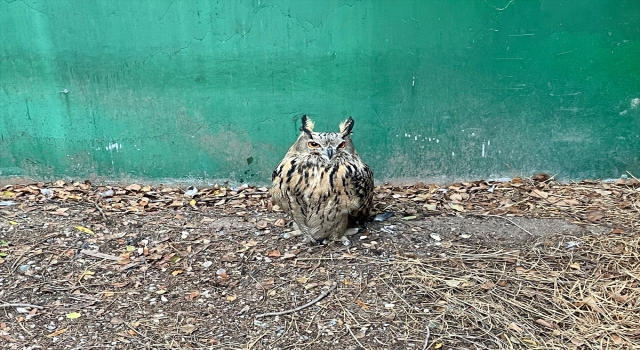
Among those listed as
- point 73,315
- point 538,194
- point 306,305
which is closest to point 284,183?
point 306,305

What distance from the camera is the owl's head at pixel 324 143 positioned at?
3402 millimetres

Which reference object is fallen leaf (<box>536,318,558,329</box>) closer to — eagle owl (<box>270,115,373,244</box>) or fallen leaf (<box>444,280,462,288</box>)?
fallen leaf (<box>444,280,462,288</box>)

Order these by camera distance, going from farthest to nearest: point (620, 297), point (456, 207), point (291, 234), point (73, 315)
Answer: point (456, 207) < point (291, 234) < point (620, 297) < point (73, 315)

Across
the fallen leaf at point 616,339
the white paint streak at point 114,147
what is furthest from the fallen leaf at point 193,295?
the fallen leaf at point 616,339

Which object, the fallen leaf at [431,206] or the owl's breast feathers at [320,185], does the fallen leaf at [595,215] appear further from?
the owl's breast feathers at [320,185]

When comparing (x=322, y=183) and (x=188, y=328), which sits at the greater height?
(x=322, y=183)

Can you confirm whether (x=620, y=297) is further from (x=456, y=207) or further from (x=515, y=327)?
(x=456, y=207)

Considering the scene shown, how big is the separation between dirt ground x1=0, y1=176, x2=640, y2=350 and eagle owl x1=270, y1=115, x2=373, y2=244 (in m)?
0.25

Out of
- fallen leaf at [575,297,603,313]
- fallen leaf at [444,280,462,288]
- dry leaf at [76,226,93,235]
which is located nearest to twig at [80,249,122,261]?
dry leaf at [76,226,93,235]

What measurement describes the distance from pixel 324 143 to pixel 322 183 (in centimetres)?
27

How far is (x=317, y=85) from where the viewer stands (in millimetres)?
4465

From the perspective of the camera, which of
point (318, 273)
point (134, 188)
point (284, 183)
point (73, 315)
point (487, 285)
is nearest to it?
point (73, 315)

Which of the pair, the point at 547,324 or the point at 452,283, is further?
the point at 452,283

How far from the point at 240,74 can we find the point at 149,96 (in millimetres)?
831
